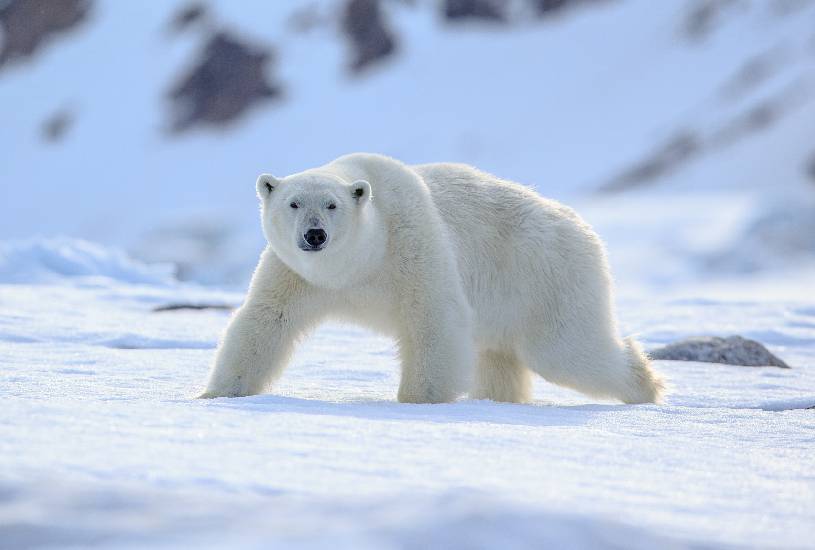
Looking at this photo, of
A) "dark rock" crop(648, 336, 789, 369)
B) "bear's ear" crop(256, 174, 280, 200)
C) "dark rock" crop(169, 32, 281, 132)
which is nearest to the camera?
"bear's ear" crop(256, 174, 280, 200)

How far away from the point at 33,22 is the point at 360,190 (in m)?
41.8

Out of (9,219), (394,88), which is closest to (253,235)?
(9,219)

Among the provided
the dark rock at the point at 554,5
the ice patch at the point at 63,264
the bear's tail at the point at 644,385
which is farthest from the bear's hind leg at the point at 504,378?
the dark rock at the point at 554,5

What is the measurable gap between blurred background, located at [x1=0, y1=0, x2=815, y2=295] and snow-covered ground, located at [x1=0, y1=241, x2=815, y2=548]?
57.5ft

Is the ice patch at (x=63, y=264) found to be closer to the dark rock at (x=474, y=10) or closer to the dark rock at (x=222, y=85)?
the dark rock at (x=222, y=85)

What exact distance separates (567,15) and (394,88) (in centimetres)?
823

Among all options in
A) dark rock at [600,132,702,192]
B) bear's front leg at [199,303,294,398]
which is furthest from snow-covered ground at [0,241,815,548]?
dark rock at [600,132,702,192]

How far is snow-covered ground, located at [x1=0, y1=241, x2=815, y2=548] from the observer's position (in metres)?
1.52

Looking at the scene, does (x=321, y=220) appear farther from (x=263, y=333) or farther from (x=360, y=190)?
(x=263, y=333)

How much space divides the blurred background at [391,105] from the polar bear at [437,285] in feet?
53.6

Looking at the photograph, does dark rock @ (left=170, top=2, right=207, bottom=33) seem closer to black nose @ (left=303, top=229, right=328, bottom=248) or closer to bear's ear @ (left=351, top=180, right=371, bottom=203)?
bear's ear @ (left=351, top=180, right=371, bottom=203)

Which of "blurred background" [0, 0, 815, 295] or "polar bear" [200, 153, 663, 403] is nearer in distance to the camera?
Answer: "polar bear" [200, 153, 663, 403]

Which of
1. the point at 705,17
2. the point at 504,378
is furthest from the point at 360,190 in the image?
the point at 705,17

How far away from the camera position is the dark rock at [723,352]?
5250 millimetres
